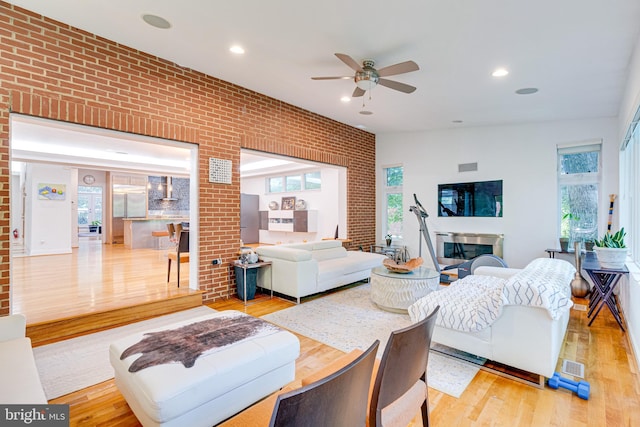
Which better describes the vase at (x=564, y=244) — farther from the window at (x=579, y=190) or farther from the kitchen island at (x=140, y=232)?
the kitchen island at (x=140, y=232)

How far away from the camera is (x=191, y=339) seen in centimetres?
203

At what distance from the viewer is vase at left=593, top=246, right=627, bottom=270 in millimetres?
3217

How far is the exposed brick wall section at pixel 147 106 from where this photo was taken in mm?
2820

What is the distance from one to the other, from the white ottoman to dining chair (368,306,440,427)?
2.95 ft

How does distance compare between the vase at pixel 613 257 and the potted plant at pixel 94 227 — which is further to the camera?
the potted plant at pixel 94 227

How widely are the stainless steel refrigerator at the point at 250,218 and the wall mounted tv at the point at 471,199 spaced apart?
6472 mm

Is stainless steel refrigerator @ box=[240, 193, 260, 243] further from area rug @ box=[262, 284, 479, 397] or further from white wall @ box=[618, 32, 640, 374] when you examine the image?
white wall @ box=[618, 32, 640, 374]

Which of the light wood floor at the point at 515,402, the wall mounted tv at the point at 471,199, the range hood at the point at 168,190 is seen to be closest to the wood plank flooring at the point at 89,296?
the light wood floor at the point at 515,402

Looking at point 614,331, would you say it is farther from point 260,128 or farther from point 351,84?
point 260,128

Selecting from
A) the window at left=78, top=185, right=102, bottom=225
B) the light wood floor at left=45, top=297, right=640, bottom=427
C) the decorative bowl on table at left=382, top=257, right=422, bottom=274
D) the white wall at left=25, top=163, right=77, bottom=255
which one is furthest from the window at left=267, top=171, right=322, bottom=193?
the window at left=78, top=185, right=102, bottom=225

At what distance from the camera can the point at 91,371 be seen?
243 cm

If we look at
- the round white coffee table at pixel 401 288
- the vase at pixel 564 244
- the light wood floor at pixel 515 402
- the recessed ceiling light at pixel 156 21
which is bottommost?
the light wood floor at pixel 515 402

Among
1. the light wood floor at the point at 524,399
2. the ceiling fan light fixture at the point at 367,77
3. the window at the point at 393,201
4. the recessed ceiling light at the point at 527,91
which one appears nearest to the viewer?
the light wood floor at the point at 524,399

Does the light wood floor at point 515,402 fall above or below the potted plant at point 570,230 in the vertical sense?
below
